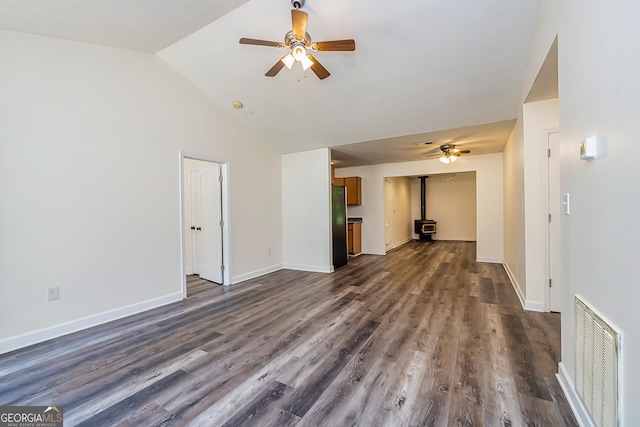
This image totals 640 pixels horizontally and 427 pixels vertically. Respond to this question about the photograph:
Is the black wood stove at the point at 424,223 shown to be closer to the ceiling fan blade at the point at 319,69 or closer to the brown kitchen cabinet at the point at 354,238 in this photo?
the brown kitchen cabinet at the point at 354,238

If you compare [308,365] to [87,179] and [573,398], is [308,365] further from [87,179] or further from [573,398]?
[87,179]

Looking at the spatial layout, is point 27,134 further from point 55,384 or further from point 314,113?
point 314,113

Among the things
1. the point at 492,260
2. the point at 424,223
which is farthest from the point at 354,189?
the point at 492,260

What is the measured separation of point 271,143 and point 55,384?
449 cm

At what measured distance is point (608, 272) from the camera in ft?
4.06

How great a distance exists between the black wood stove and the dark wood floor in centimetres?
586

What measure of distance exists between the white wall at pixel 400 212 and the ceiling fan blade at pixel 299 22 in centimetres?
567

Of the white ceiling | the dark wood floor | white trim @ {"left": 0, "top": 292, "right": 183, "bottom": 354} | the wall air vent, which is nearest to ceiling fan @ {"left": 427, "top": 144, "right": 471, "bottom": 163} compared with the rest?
the white ceiling

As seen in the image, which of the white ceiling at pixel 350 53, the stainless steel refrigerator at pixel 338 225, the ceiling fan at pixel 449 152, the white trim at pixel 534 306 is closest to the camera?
the white ceiling at pixel 350 53

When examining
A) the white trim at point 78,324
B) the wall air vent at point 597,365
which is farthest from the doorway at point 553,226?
the white trim at point 78,324

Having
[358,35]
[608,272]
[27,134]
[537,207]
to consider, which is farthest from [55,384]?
[537,207]

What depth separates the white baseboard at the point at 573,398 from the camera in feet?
4.75

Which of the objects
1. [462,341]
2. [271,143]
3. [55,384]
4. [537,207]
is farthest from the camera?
[271,143]

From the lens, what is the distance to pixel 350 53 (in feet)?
9.84
